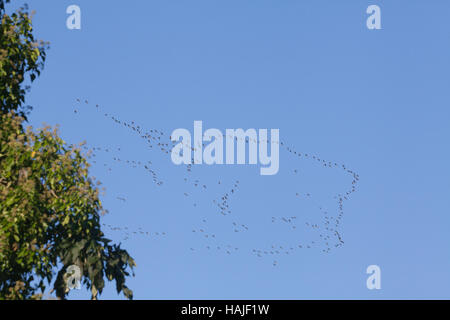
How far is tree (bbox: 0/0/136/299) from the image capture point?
22828 millimetres

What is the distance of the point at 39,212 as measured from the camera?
23078 millimetres

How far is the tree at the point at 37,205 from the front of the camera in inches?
899

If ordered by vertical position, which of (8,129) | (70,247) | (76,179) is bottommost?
(70,247)

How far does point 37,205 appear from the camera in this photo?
23156 mm

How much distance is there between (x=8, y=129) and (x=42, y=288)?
17.6 feet
